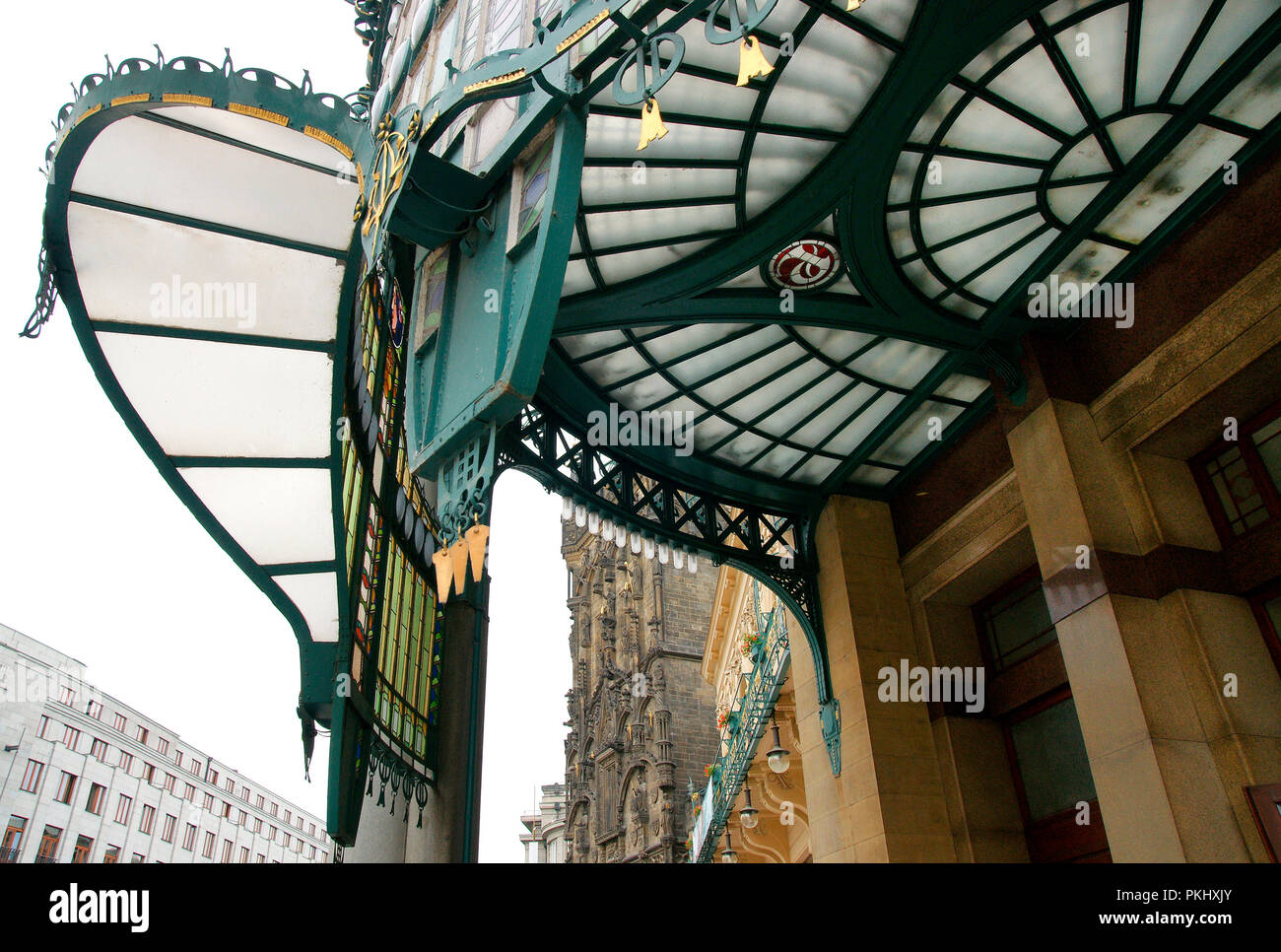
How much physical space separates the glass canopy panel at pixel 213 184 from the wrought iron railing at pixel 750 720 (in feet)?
36.2

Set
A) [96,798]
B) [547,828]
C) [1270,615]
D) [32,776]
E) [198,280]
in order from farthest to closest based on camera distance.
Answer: [547,828] → [96,798] → [32,776] → [198,280] → [1270,615]

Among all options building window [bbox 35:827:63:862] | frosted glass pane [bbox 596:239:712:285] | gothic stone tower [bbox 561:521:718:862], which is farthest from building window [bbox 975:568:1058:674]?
building window [bbox 35:827:63:862]

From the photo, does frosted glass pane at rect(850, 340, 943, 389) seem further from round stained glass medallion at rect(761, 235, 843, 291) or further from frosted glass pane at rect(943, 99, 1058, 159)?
frosted glass pane at rect(943, 99, 1058, 159)

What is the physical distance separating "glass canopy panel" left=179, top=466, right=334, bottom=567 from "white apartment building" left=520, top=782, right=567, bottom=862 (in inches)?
3877

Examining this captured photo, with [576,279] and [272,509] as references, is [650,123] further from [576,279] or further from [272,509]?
[272,509]

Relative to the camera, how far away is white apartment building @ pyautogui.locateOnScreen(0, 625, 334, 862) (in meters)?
39.1

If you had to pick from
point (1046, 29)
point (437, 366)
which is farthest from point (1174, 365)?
point (437, 366)

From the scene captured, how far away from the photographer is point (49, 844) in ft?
133

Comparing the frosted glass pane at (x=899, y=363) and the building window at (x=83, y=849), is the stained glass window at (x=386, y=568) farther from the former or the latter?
the building window at (x=83, y=849)

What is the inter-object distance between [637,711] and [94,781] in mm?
29498

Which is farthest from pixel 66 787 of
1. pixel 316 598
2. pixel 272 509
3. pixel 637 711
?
pixel 272 509

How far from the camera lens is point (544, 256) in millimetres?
7449

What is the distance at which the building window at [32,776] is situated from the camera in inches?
1550
